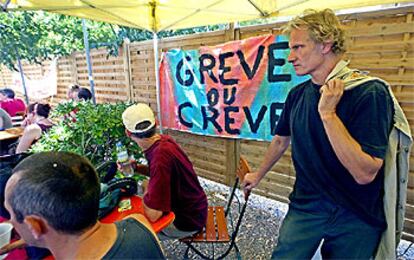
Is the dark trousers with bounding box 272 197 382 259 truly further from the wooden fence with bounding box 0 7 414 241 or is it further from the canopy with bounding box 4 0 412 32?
the canopy with bounding box 4 0 412 32

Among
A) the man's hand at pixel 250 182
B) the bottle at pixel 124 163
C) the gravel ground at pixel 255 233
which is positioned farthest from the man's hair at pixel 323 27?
the gravel ground at pixel 255 233

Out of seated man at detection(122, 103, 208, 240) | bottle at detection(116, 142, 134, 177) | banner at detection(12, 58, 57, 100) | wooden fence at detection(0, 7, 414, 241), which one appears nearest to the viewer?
seated man at detection(122, 103, 208, 240)

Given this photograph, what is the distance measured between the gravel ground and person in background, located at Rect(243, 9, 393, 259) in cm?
111

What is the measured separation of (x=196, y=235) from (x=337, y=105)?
3.95ft

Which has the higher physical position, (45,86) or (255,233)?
(45,86)

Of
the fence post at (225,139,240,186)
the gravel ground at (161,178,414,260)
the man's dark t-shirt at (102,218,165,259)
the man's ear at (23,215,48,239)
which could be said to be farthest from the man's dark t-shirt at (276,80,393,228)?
→ the fence post at (225,139,240,186)

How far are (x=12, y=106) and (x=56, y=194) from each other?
15.8ft

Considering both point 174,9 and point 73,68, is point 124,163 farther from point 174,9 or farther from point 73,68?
point 73,68

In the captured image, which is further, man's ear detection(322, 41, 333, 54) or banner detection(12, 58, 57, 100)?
banner detection(12, 58, 57, 100)

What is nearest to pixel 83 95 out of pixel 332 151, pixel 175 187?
pixel 175 187

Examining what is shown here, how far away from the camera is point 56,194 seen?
79cm

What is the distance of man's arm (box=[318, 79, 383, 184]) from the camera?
1.07 meters

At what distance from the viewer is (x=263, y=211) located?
315 cm

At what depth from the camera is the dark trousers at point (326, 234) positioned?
4.09 ft
